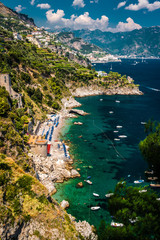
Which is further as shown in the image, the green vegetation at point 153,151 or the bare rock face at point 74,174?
the bare rock face at point 74,174

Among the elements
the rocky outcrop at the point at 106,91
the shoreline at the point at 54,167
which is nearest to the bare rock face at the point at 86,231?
the shoreline at the point at 54,167

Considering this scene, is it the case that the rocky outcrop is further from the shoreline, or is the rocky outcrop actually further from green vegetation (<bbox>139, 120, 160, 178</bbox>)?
green vegetation (<bbox>139, 120, 160, 178</bbox>)

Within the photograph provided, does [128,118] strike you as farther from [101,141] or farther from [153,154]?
[153,154]

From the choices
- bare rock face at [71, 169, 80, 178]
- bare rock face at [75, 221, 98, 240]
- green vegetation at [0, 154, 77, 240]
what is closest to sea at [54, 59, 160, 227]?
bare rock face at [71, 169, 80, 178]

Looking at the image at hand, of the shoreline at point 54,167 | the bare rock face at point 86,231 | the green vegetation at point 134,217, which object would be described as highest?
the green vegetation at point 134,217

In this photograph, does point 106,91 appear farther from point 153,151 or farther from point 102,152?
point 153,151

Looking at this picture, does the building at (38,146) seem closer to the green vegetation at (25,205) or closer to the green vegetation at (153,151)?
the green vegetation at (25,205)
